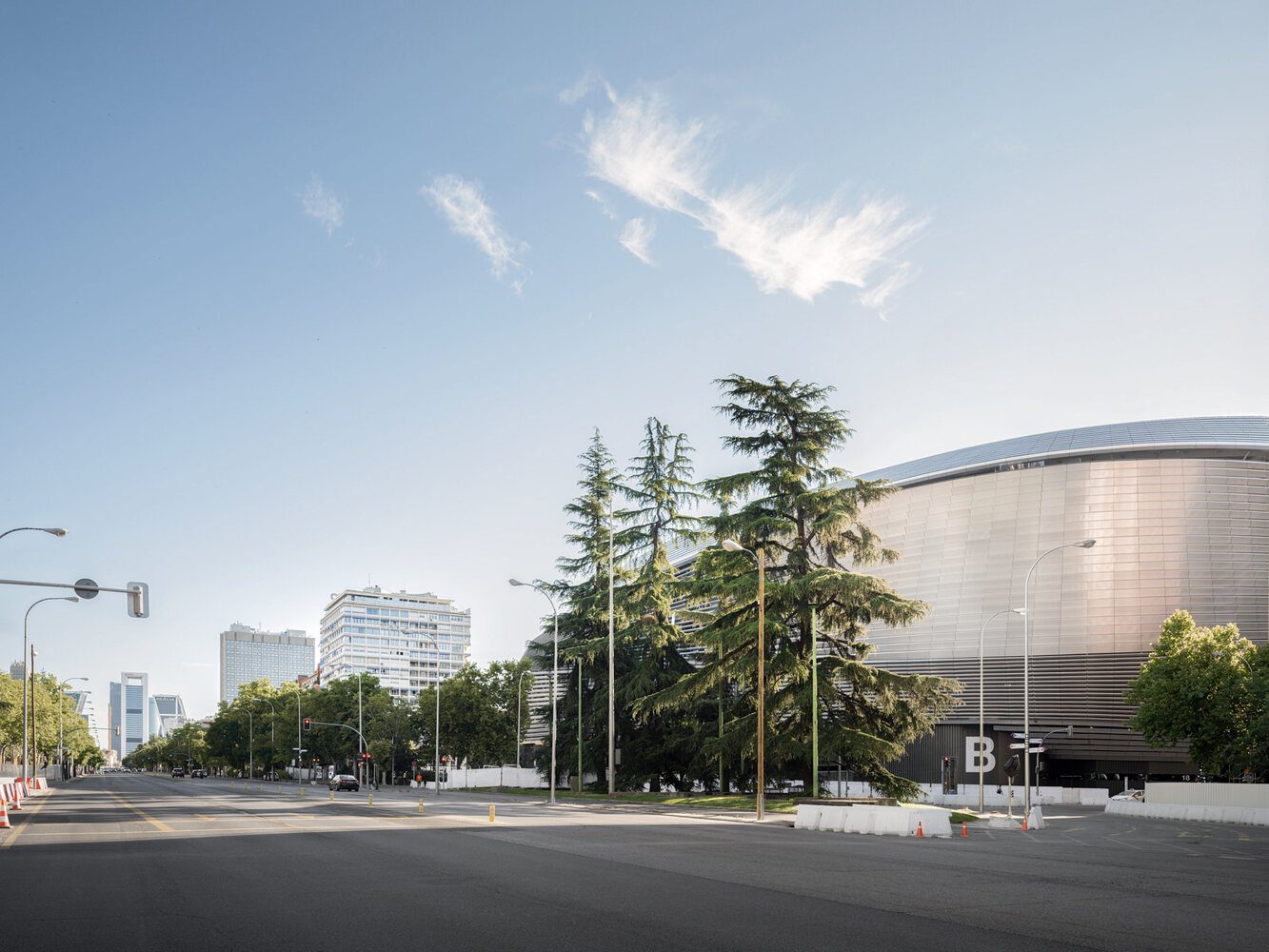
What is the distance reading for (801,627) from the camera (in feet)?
158

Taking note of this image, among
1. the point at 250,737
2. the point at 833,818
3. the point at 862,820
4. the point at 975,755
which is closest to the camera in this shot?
the point at 862,820

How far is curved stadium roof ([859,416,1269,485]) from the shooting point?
83875 mm

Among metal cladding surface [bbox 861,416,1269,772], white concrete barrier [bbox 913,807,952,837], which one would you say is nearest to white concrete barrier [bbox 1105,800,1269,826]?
metal cladding surface [bbox 861,416,1269,772]

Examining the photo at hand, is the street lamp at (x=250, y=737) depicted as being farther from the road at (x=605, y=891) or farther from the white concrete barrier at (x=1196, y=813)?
the road at (x=605, y=891)

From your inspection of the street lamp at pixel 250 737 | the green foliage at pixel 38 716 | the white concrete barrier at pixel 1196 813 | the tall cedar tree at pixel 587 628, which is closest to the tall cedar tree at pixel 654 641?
the tall cedar tree at pixel 587 628

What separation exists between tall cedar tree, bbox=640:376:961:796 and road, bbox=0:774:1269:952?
17691 millimetres

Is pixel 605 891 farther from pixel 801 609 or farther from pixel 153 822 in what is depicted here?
pixel 801 609

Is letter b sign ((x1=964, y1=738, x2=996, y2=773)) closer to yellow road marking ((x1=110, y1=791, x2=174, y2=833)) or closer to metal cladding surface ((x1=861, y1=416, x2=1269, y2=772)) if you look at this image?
metal cladding surface ((x1=861, y1=416, x2=1269, y2=772))

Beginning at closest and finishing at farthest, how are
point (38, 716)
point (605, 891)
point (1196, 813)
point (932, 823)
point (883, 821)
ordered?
point (605, 891) → point (932, 823) → point (883, 821) → point (1196, 813) → point (38, 716)

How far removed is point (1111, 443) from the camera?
87.2 m

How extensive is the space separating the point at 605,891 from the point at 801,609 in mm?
33703

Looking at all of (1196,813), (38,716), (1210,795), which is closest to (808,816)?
(1196,813)

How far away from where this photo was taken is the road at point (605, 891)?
1052cm

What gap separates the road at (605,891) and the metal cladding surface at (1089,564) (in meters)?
55.6
